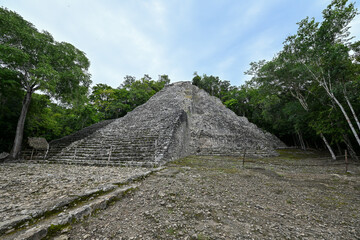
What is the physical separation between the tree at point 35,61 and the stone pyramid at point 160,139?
3.82 metres

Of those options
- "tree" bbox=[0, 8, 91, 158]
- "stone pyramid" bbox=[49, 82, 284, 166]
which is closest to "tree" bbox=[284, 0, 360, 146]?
"stone pyramid" bbox=[49, 82, 284, 166]

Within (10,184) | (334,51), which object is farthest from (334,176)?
(10,184)

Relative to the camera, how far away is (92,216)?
8.10 ft

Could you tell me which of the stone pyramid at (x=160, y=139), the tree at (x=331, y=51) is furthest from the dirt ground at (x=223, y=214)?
the tree at (x=331, y=51)

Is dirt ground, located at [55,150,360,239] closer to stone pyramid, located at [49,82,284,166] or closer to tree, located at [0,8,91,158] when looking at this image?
stone pyramid, located at [49,82,284,166]

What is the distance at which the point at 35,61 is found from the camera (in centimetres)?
973

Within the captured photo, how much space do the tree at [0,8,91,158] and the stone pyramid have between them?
12.5ft

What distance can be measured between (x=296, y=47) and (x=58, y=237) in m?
15.2

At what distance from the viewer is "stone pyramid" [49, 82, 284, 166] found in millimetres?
8820

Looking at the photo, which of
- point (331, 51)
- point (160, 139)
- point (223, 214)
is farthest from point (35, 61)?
point (331, 51)

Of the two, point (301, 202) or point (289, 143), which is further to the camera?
point (289, 143)

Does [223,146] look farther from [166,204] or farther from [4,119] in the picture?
[4,119]

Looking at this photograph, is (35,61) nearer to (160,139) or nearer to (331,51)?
(160,139)

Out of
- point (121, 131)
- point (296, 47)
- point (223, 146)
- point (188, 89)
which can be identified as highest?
→ point (188, 89)
